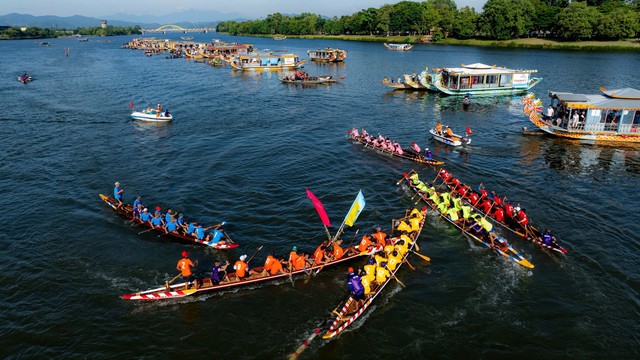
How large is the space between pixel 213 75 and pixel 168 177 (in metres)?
76.6

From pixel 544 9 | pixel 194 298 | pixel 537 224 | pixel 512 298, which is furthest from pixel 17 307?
pixel 544 9

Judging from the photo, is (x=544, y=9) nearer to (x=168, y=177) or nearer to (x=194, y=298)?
(x=168, y=177)

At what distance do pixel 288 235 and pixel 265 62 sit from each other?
96288 millimetres

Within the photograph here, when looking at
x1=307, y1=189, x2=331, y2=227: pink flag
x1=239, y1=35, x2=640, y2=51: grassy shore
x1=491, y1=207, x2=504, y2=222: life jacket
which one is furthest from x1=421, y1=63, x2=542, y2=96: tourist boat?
x1=239, y1=35, x2=640, y2=51: grassy shore

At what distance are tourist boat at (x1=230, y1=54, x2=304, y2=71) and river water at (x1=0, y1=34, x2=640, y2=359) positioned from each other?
49.8 meters

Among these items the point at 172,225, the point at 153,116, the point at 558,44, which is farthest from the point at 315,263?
the point at 558,44

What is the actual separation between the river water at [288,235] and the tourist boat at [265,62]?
49.8 meters

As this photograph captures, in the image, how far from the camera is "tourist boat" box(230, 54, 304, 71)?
117438 millimetres

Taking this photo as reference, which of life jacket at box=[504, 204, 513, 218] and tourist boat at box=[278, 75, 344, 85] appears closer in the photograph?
life jacket at box=[504, 204, 513, 218]

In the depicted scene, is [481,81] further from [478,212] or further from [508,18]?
[508,18]

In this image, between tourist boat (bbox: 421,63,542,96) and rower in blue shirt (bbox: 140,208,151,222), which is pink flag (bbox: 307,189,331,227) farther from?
tourist boat (bbox: 421,63,542,96)

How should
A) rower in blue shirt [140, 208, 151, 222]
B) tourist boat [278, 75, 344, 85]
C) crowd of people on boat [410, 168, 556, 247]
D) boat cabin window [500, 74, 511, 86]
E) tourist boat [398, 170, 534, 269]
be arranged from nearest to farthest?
tourist boat [398, 170, 534, 269] → crowd of people on boat [410, 168, 556, 247] → rower in blue shirt [140, 208, 151, 222] → boat cabin window [500, 74, 511, 86] → tourist boat [278, 75, 344, 85]

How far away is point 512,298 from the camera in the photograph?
2400 centimetres

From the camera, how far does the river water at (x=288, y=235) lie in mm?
21500
